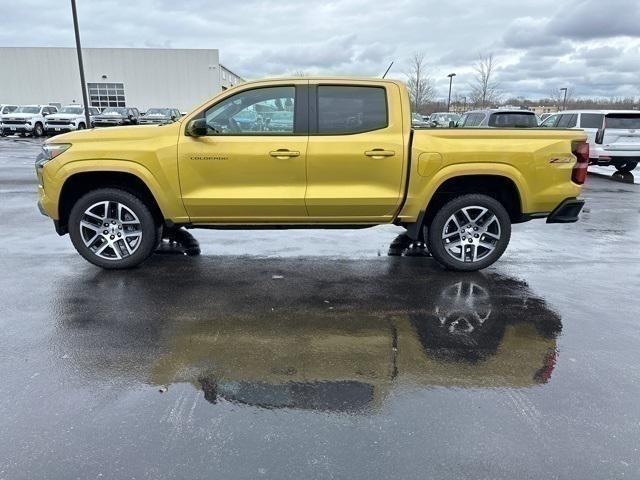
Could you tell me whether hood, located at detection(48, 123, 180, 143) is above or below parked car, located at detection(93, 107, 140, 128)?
above

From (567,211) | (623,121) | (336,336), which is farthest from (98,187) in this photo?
(623,121)

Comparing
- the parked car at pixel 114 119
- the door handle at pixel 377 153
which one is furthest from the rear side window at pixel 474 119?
the parked car at pixel 114 119

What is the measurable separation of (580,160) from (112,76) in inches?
2398

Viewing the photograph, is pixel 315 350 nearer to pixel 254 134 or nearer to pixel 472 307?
pixel 472 307

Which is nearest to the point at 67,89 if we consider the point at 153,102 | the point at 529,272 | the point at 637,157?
the point at 153,102

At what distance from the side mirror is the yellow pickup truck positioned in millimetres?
13

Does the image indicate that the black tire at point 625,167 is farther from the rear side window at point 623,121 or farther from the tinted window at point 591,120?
the rear side window at point 623,121

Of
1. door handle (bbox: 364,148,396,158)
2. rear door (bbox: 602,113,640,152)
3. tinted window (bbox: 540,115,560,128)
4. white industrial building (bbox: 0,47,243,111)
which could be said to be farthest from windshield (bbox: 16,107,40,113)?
door handle (bbox: 364,148,396,158)

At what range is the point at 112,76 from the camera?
57094mm

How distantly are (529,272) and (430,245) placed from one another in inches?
47.5

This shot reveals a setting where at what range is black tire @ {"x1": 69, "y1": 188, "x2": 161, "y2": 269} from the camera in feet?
17.4

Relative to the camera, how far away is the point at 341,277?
17.7 feet

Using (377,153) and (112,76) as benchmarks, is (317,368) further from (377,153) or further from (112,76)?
(112,76)

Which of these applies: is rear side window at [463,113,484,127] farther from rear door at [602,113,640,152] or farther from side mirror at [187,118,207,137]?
side mirror at [187,118,207,137]
